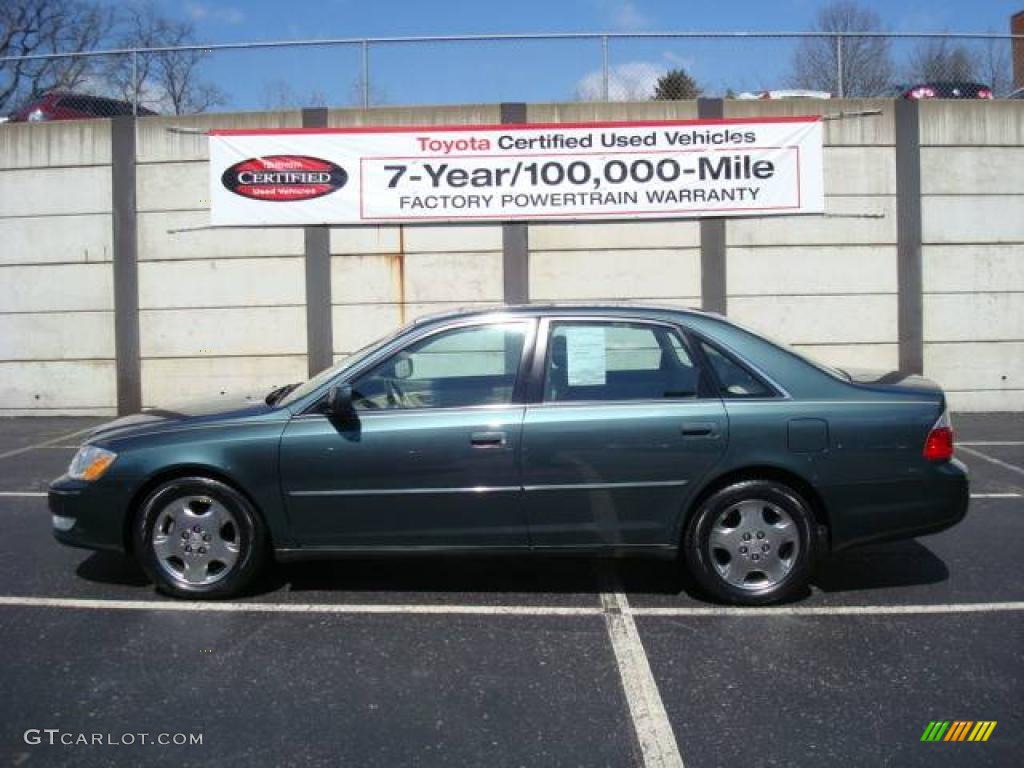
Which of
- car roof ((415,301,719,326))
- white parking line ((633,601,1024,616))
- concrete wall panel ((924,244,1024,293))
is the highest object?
concrete wall panel ((924,244,1024,293))

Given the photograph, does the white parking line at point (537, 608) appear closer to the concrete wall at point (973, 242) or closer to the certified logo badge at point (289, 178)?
the certified logo badge at point (289, 178)

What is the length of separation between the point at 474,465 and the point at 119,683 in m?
1.78

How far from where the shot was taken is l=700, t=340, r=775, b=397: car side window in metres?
4.57

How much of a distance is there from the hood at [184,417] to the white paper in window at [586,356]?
1.55 meters

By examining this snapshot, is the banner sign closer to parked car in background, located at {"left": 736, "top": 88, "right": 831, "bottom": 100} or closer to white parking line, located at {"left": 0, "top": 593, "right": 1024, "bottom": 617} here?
parked car in background, located at {"left": 736, "top": 88, "right": 831, "bottom": 100}

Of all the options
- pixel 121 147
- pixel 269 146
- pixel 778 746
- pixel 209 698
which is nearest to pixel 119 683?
pixel 209 698

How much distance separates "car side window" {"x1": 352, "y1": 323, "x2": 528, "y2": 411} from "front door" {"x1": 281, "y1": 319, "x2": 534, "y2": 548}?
19mm

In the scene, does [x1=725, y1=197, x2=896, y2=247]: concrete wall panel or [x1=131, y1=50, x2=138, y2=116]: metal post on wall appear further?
[x1=131, y1=50, x2=138, y2=116]: metal post on wall

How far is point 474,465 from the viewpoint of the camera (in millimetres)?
4449

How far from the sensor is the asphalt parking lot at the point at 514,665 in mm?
3156

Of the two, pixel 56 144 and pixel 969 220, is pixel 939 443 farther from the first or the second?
pixel 56 144

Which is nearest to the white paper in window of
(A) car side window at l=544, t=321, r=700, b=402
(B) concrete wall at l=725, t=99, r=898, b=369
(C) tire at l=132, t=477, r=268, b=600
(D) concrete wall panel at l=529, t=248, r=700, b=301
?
(A) car side window at l=544, t=321, r=700, b=402

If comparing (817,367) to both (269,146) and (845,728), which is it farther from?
(269,146)

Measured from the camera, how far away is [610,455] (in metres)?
4.43
